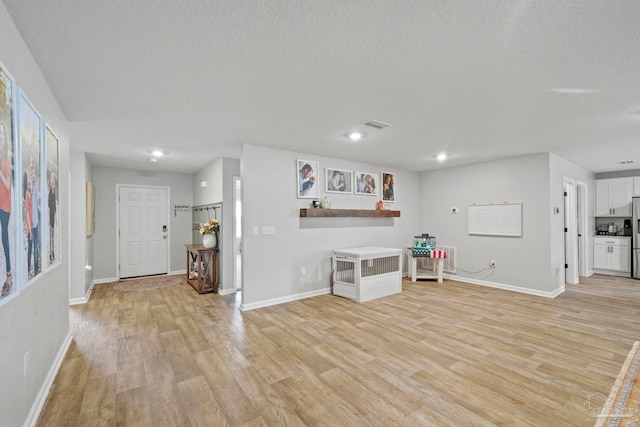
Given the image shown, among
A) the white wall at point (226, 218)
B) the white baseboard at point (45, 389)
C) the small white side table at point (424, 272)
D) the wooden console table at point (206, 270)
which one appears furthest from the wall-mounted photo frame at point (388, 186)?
the white baseboard at point (45, 389)

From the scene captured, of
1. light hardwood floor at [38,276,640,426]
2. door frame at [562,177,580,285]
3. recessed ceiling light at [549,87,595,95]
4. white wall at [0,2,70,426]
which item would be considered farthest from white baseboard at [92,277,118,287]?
door frame at [562,177,580,285]

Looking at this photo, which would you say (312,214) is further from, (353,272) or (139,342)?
(139,342)

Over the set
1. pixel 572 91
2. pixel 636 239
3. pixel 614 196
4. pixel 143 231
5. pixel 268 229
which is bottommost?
pixel 636 239

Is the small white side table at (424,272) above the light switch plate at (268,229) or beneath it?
beneath

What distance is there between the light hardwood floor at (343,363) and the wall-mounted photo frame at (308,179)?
171 centimetres

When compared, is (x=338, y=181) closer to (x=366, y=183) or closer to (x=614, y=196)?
(x=366, y=183)

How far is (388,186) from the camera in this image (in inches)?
234

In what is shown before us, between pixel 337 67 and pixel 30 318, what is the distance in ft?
8.56

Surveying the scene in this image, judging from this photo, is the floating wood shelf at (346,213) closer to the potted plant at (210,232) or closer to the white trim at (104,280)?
the potted plant at (210,232)

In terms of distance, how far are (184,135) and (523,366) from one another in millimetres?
4320

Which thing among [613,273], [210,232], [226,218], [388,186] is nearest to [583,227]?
[613,273]

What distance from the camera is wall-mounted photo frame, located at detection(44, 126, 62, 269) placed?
7.26 feet

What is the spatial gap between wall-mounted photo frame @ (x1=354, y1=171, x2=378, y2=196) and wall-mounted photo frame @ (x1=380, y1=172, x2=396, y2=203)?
0.20 m

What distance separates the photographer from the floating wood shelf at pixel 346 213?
179 inches
